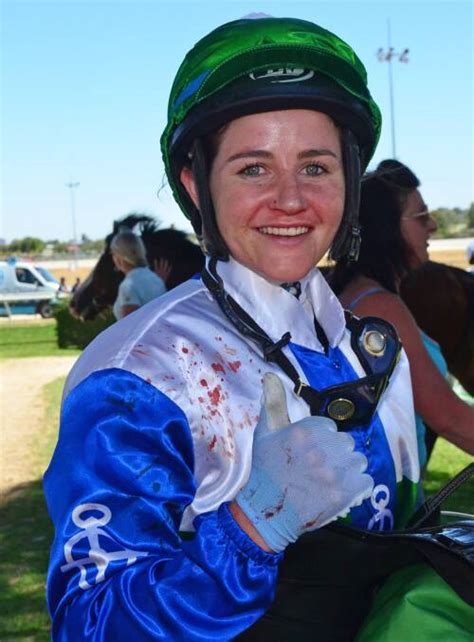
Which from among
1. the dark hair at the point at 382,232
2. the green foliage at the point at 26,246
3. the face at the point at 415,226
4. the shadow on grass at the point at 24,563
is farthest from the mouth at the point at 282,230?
the green foliage at the point at 26,246

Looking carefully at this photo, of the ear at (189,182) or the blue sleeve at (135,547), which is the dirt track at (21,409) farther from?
the blue sleeve at (135,547)

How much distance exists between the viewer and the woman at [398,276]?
3172mm

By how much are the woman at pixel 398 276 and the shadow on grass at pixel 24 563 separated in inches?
82.0

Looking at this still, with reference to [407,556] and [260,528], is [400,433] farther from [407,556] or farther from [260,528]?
[260,528]

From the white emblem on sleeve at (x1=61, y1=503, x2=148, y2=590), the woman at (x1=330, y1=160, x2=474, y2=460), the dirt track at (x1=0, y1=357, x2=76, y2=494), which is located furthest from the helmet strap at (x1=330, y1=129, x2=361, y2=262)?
the dirt track at (x1=0, y1=357, x2=76, y2=494)

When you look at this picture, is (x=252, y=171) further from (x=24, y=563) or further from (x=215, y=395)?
(x=24, y=563)

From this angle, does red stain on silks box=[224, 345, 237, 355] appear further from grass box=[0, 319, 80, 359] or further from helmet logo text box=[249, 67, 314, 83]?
grass box=[0, 319, 80, 359]

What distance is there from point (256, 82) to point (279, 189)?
0.17 m

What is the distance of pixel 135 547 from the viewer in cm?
124

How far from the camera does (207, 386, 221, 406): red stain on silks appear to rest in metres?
1.39

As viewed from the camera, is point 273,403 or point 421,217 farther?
point 421,217

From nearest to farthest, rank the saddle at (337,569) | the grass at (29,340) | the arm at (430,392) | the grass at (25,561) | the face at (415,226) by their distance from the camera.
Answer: the saddle at (337,569), the arm at (430,392), the face at (415,226), the grass at (25,561), the grass at (29,340)

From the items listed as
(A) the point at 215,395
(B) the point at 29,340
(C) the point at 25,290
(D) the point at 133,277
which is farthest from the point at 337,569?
(C) the point at 25,290

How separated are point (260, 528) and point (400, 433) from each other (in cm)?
47
